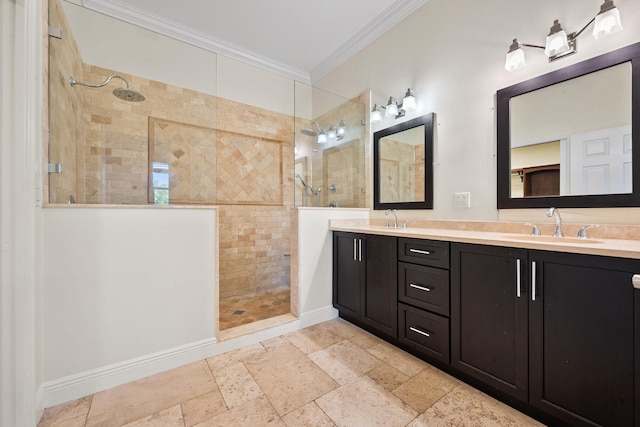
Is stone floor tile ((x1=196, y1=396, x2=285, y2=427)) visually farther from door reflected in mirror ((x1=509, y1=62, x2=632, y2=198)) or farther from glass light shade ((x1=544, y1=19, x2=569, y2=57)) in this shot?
glass light shade ((x1=544, y1=19, x2=569, y2=57))

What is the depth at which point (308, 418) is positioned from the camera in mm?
1289

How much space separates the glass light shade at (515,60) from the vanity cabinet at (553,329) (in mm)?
1264

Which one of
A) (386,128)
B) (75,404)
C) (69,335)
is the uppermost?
(386,128)

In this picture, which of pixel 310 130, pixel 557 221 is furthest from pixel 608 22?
pixel 310 130

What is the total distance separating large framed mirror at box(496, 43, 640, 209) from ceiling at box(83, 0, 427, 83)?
1.43 m

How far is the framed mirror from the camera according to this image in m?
2.31

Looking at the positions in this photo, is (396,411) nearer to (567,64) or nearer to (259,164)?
(567,64)

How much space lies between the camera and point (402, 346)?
1.94 meters

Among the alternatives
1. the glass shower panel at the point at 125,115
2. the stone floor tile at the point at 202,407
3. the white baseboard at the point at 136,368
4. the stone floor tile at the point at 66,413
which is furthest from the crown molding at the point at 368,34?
the stone floor tile at the point at 66,413

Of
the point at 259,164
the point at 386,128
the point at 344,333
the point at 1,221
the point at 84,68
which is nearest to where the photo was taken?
the point at 1,221

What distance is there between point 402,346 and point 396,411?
0.65 meters

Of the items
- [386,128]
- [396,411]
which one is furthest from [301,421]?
[386,128]

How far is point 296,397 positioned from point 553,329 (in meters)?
1.34

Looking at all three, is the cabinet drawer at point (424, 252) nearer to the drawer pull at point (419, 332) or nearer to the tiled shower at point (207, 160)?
the drawer pull at point (419, 332)
